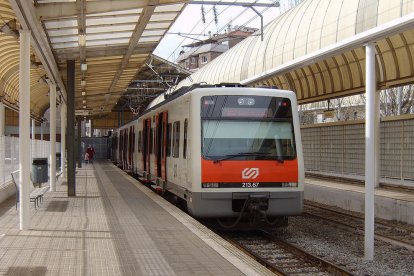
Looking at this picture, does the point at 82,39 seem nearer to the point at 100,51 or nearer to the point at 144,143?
the point at 100,51

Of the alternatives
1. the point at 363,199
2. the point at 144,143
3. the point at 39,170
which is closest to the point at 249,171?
the point at 363,199

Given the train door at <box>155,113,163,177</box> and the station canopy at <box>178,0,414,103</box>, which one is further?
the train door at <box>155,113,163,177</box>

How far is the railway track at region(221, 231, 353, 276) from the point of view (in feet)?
27.3

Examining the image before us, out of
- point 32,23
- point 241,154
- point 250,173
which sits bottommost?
point 250,173

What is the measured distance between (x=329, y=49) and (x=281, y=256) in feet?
11.6

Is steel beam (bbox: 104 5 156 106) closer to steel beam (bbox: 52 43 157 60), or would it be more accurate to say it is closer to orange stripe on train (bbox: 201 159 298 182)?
steel beam (bbox: 52 43 157 60)

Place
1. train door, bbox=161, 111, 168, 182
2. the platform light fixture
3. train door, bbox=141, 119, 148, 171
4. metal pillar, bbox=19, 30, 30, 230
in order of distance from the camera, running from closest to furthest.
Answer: metal pillar, bbox=19, 30, 30, 230 < the platform light fixture < train door, bbox=161, 111, 168, 182 < train door, bbox=141, 119, 148, 171

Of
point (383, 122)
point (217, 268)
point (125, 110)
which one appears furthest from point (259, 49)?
point (125, 110)

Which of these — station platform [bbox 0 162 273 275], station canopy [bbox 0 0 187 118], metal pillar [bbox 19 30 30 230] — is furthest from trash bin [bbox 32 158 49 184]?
A: metal pillar [bbox 19 30 30 230]

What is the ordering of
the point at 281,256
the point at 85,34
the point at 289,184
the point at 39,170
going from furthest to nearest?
the point at 39,170 < the point at 85,34 < the point at 289,184 < the point at 281,256

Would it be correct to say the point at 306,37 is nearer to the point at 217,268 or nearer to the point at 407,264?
the point at 407,264

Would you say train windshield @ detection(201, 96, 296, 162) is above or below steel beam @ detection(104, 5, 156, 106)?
below

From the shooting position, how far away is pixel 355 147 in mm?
18328

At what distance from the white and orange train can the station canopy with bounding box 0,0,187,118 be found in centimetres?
188
